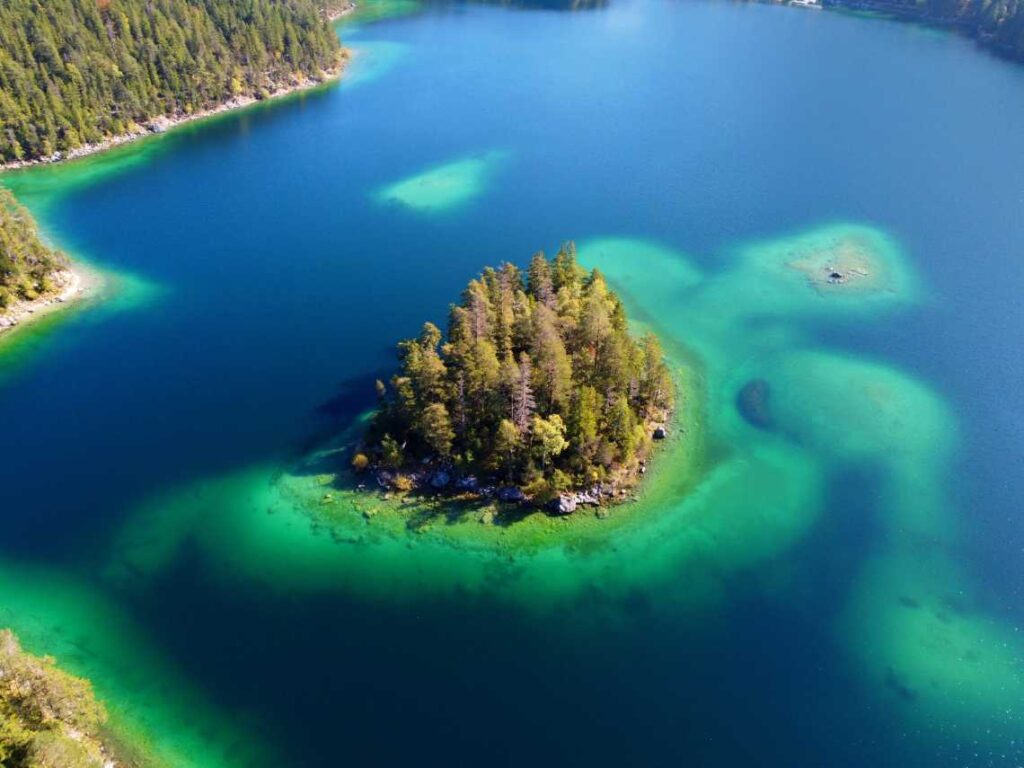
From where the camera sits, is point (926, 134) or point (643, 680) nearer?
point (643, 680)

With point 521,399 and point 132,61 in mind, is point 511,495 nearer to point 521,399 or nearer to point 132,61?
point 521,399

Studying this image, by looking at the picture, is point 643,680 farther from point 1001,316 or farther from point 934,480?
point 1001,316

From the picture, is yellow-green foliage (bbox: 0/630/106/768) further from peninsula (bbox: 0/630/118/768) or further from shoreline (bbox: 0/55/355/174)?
shoreline (bbox: 0/55/355/174)

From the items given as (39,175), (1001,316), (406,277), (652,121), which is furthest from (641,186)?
(39,175)

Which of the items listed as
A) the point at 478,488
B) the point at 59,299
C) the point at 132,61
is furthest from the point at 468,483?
the point at 132,61

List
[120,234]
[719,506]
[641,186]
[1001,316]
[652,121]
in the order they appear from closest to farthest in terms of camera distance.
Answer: [719,506] < [1001,316] < [120,234] < [641,186] < [652,121]

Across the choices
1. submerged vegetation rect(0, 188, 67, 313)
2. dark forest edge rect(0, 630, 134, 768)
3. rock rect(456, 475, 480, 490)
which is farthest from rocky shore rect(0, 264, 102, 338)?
rock rect(456, 475, 480, 490)
